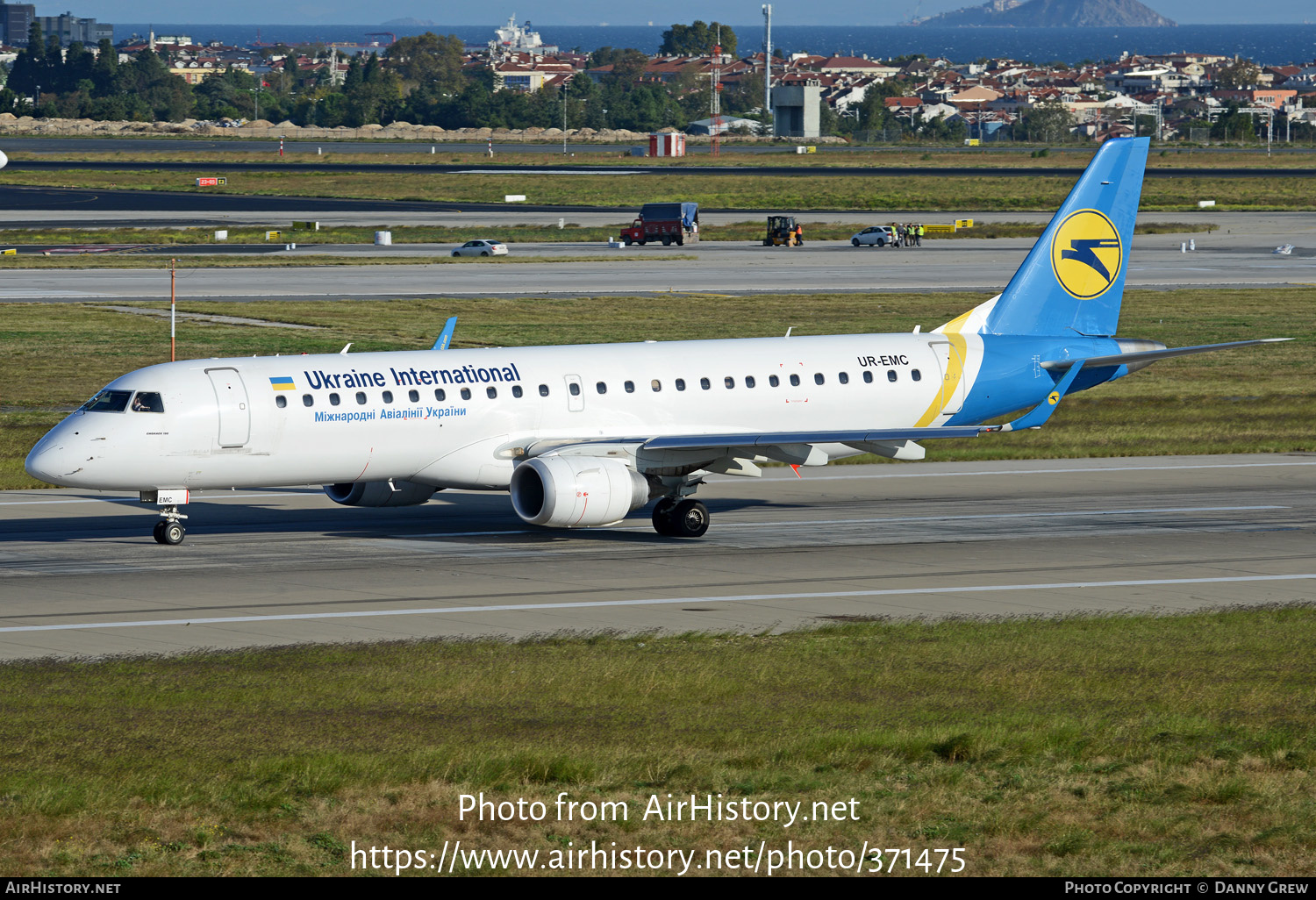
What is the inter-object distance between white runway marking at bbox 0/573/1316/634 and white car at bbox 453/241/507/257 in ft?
274

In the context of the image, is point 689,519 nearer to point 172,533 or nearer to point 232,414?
point 232,414

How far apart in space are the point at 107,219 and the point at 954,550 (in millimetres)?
111029

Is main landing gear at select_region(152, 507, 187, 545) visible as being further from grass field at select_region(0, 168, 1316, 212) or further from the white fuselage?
grass field at select_region(0, 168, 1316, 212)

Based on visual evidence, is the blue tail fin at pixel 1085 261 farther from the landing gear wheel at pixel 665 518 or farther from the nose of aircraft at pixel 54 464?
the nose of aircraft at pixel 54 464

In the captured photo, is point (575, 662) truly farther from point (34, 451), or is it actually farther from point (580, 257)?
point (580, 257)

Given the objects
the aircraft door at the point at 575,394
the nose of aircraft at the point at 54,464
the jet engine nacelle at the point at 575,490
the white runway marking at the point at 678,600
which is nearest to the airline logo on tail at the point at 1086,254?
the white runway marking at the point at 678,600

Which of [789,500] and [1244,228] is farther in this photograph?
[1244,228]

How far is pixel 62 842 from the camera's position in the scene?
51.1 feet

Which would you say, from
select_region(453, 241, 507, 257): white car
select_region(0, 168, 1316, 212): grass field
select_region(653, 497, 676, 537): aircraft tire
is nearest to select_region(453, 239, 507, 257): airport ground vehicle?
select_region(453, 241, 507, 257): white car

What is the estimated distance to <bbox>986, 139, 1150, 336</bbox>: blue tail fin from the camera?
40406mm

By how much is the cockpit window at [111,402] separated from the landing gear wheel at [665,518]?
435 inches

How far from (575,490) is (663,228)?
8989 centimetres

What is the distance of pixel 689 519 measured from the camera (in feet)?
→ 115

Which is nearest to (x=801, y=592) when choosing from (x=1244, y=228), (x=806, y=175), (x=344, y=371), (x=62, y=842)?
(x=344, y=371)
